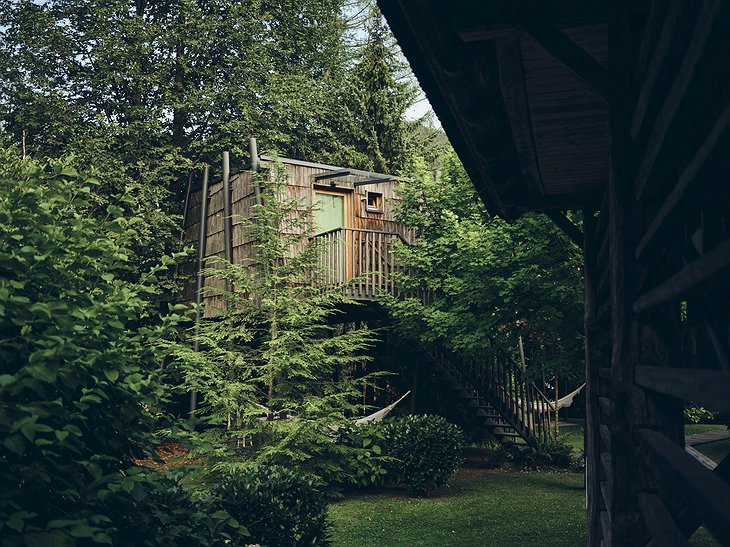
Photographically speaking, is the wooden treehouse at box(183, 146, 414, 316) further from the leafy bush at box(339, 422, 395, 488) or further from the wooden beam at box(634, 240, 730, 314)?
the wooden beam at box(634, 240, 730, 314)

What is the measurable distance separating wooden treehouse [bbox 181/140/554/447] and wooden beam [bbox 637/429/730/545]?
45.1 feet

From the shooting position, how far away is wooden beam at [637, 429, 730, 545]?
69.0 inches

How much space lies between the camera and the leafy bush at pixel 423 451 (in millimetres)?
14773

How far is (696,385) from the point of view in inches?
82.0

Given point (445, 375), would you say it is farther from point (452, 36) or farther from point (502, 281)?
point (452, 36)

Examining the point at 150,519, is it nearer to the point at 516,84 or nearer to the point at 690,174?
the point at 516,84

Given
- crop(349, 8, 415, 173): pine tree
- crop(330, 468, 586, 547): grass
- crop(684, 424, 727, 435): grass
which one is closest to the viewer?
crop(330, 468, 586, 547): grass

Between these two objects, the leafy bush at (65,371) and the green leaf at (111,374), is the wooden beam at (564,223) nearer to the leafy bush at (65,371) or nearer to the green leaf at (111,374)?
the leafy bush at (65,371)

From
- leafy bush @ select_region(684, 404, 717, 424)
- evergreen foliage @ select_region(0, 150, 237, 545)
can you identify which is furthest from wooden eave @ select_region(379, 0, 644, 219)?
leafy bush @ select_region(684, 404, 717, 424)

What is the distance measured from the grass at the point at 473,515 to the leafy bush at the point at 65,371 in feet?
19.4

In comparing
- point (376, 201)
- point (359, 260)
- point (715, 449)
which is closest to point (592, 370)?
point (359, 260)

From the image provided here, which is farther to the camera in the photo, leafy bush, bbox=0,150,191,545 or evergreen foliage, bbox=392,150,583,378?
evergreen foliage, bbox=392,150,583,378

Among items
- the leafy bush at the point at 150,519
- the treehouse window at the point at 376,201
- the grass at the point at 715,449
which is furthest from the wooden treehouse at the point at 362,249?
the leafy bush at the point at 150,519

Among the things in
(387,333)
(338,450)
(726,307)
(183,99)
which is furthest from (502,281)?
(183,99)
